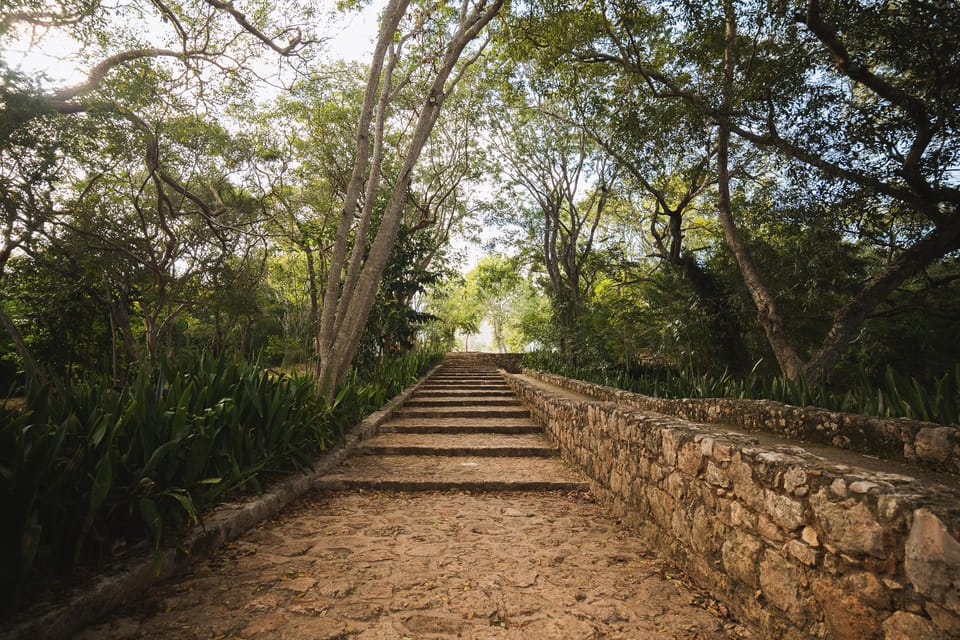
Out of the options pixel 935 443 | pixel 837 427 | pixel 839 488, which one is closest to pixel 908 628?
pixel 839 488

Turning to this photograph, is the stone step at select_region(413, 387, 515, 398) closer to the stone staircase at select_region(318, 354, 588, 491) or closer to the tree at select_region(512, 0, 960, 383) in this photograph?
the stone staircase at select_region(318, 354, 588, 491)

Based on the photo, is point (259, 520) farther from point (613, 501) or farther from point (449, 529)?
point (613, 501)

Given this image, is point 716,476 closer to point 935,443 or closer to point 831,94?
point 935,443

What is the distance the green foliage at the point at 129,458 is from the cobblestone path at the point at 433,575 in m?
0.36

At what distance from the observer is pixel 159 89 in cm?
745

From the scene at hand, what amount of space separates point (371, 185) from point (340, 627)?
540 cm

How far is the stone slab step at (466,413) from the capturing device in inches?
283

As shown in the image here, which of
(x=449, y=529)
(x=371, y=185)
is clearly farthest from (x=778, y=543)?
(x=371, y=185)

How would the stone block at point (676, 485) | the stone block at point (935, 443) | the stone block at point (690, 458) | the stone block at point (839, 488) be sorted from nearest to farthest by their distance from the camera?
the stone block at point (839, 488), the stone block at point (690, 458), the stone block at point (676, 485), the stone block at point (935, 443)

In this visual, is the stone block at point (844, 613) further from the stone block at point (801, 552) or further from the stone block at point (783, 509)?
the stone block at point (783, 509)

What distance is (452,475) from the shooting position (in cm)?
427

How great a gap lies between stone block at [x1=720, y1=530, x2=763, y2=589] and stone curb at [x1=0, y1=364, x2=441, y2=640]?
271 centimetres

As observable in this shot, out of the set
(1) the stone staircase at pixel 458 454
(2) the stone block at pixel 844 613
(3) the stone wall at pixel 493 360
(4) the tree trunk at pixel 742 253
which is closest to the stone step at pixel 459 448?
(1) the stone staircase at pixel 458 454

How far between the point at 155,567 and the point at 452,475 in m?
2.58
